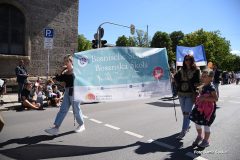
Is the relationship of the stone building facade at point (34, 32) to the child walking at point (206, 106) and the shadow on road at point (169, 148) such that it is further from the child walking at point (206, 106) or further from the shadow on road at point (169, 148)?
the child walking at point (206, 106)

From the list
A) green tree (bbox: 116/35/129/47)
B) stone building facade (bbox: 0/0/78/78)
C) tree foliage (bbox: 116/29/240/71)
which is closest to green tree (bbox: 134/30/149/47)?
tree foliage (bbox: 116/29/240/71)

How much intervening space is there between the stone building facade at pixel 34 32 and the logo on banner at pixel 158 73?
1073cm

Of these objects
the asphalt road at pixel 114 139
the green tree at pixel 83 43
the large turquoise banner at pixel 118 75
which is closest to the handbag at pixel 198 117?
the asphalt road at pixel 114 139

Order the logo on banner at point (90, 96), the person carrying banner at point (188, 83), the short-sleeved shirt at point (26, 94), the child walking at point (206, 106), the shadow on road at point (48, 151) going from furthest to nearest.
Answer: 1. the short-sleeved shirt at point (26, 94)
2. the logo on banner at point (90, 96)
3. the person carrying banner at point (188, 83)
4. the child walking at point (206, 106)
5. the shadow on road at point (48, 151)

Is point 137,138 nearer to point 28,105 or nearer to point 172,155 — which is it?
point 172,155

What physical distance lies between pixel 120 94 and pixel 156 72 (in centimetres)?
99

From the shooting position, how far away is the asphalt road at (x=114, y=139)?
5652 millimetres

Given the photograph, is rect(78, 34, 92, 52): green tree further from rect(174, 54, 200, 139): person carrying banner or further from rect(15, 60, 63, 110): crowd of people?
rect(174, 54, 200, 139): person carrying banner

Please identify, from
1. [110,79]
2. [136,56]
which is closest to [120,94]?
[110,79]

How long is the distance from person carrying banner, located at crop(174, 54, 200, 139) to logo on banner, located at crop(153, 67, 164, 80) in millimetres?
569

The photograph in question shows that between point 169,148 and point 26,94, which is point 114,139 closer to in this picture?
point 169,148

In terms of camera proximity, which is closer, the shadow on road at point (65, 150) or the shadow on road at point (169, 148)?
the shadow on road at point (65, 150)

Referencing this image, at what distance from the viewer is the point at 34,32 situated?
17.1m

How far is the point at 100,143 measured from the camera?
6.42 meters
